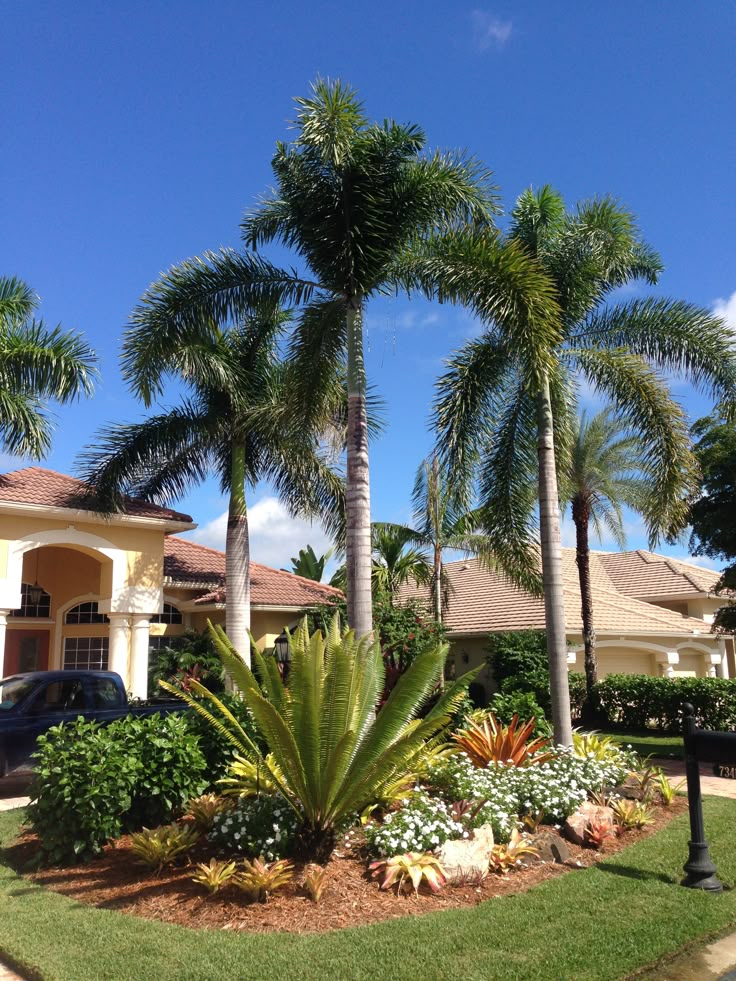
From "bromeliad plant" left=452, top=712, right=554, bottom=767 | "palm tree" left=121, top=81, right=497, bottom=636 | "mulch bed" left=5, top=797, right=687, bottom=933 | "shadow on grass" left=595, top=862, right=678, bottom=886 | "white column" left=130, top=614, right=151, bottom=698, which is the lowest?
"shadow on grass" left=595, top=862, right=678, bottom=886

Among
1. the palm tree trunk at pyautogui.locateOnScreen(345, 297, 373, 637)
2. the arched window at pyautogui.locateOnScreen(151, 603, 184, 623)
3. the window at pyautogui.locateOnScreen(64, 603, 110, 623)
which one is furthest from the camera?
the arched window at pyautogui.locateOnScreen(151, 603, 184, 623)

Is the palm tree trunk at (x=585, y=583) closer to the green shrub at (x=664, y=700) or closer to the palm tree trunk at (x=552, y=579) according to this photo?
the green shrub at (x=664, y=700)

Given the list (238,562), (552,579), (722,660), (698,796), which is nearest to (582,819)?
(698,796)

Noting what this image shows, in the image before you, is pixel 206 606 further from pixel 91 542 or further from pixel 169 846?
pixel 169 846

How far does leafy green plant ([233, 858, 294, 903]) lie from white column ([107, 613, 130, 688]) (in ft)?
38.7

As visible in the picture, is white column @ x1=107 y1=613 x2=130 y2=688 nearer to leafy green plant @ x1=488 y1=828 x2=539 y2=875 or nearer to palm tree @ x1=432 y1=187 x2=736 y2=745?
palm tree @ x1=432 y1=187 x2=736 y2=745

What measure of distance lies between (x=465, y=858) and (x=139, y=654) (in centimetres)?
1232

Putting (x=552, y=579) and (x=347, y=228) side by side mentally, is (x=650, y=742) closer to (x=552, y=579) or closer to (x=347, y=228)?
(x=552, y=579)

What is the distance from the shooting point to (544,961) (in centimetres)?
535

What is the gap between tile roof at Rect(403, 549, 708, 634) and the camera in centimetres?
2445

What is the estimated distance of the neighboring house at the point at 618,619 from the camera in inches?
973

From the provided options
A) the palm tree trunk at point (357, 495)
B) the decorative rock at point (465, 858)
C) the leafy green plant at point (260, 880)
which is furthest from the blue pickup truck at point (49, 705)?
the decorative rock at point (465, 858)

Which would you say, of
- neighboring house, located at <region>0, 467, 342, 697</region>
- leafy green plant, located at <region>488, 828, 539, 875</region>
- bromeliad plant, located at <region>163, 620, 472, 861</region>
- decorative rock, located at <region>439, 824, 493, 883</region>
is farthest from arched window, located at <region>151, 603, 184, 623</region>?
decorative rock, located at <region>439, 824, 493, 883</region>

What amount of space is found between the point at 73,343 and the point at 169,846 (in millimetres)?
Answer: 12574
